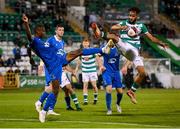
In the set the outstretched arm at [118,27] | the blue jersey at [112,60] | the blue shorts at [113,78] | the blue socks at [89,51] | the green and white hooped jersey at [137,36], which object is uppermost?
the outstretched arm at [118,27]

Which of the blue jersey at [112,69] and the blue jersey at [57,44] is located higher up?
the blue jersey at [57,44]

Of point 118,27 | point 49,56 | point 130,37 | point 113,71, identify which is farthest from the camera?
point 113,71

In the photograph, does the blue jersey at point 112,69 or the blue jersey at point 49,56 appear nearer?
the blue jersey at point 49,56

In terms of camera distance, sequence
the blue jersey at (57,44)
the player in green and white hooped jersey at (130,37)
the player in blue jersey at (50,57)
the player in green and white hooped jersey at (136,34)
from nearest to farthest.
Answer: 1. the player in blue jersey at (50,57)
2. the blue jersey at (57,44)
3. the player in green and white hooped jersey at (130,37)
4. the player in green and white hooped jersey at (136,34)

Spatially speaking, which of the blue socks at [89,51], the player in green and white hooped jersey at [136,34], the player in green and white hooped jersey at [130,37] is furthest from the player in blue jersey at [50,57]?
the player in green and white hooped jersey at [136,34]

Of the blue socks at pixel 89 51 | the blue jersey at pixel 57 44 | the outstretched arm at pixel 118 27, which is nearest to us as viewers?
the blue socks at pixel 89 51

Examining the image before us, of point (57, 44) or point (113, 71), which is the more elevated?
point (57, 44)

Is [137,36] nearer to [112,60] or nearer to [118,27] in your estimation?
[112,60]

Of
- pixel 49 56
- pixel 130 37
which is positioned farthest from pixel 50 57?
pixel 130 37

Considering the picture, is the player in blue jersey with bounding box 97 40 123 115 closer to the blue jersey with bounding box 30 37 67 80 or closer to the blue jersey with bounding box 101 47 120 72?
the blue jersey with bounding box 101 47 120 72

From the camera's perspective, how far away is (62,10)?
5266cm

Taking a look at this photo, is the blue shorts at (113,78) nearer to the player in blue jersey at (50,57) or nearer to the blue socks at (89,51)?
the blue socks at (89,51)

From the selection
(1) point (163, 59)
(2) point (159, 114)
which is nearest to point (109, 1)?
(1) point (163, 59)

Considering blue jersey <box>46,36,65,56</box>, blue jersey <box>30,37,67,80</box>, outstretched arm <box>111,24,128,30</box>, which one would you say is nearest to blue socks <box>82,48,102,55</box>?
blue jersey <box>30,37,67,80</box>
